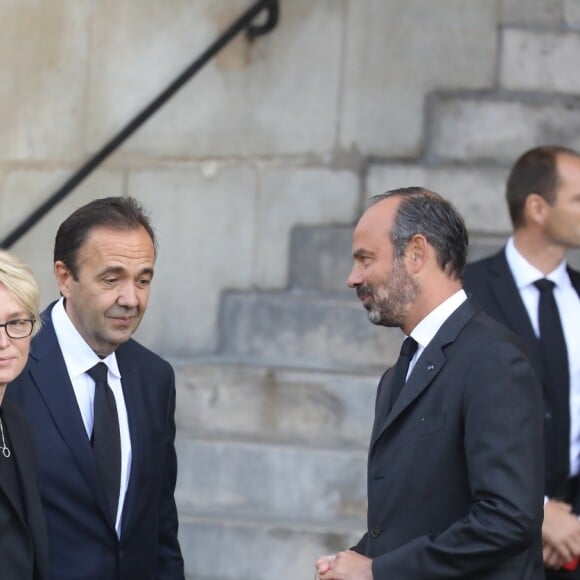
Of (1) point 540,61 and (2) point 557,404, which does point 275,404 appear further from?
(1) point 540,61

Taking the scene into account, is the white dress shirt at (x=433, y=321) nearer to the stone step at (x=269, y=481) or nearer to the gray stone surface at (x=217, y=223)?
the stone step at (x=269, y=481)

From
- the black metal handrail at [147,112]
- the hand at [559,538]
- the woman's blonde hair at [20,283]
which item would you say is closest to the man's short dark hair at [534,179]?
the hand at [559,538]

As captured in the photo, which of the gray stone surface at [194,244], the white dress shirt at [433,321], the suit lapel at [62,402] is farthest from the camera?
the gray stone surface at [194,244]

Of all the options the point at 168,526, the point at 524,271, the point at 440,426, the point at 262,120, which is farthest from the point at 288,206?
the point at 440,426

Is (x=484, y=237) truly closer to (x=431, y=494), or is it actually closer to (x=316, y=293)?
(x=316, y=293)

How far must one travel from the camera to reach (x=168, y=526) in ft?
13.9

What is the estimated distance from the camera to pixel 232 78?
714 cm

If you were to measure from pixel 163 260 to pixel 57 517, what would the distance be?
322 centimetres

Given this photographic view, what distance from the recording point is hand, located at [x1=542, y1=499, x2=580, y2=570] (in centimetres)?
476

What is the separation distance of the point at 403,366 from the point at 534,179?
5.34 feet

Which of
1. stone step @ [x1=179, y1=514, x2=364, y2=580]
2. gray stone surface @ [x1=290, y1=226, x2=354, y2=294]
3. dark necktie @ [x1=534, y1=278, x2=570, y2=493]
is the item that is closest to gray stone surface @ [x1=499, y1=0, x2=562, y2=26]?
gray stone surface @ [x1=290, y1=226, x2=354, y2=294]

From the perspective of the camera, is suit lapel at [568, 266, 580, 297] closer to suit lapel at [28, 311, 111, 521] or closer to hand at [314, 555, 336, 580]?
hand at [314, 555, 336, 580]

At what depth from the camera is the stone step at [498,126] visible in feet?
22.3

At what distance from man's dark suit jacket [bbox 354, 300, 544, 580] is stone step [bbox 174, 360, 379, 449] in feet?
7.91
